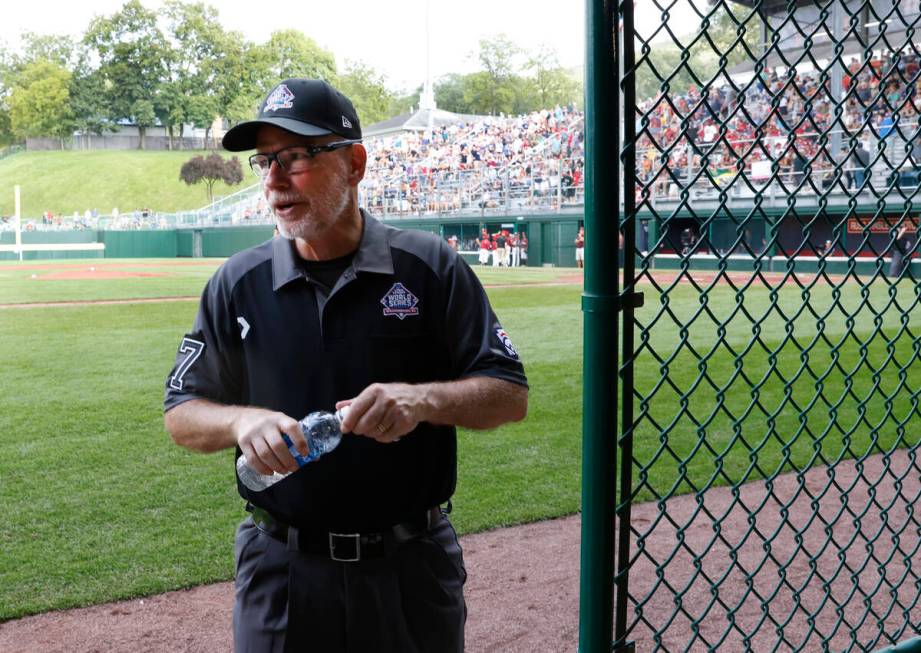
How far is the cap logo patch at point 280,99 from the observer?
220cm

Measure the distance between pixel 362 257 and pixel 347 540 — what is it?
70cm

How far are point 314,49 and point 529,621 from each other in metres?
94.7

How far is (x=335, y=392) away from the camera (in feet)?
7.09

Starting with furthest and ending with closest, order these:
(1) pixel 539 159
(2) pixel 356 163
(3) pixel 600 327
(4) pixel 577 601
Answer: (1) pixel 539 159 → (4) pixel 577 601 → (2) pixel 356 163 → (3) pixel 600 327

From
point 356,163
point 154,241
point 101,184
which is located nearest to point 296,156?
point 356,163

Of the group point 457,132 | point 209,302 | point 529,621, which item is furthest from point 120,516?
point 457,132

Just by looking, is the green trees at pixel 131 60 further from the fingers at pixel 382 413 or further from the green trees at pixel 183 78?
the fingers at pixel 382 413

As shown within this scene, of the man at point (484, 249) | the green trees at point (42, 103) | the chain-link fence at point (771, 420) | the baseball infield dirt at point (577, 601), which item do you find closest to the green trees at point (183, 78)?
the green trees at point (42, 103)

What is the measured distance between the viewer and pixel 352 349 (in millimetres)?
2166

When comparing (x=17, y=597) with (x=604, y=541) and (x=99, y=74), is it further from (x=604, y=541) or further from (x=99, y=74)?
(x=99, y=74)

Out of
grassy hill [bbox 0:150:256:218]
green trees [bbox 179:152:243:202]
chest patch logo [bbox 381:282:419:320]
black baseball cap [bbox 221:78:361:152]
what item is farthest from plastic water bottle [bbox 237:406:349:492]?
grassy hill [bbox 0:150:256:218]

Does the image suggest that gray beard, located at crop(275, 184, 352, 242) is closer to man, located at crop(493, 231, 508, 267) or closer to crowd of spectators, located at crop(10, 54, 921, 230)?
crowd of spectators, located at crop(10, 54, 921, 230)

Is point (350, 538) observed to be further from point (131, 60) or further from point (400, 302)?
point (131, 60)

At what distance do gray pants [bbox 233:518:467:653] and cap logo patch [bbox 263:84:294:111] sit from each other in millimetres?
1093
